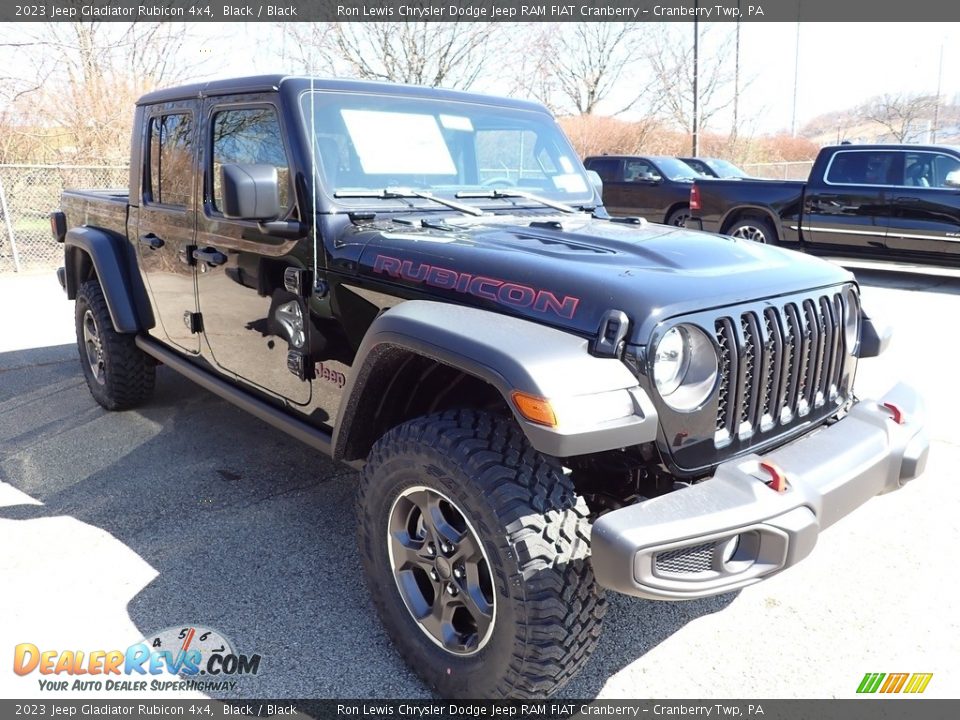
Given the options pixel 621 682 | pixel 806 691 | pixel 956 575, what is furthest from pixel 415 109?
pixel 956 575

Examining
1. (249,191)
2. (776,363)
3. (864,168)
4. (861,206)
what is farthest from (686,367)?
(864,168)

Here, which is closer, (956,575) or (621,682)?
(621,682)

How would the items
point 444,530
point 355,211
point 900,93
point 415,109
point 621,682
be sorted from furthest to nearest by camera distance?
point 900,93, point 415,109, point 355,211, point 621,682, point 444,530

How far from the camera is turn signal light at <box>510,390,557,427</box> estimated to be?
190 cm

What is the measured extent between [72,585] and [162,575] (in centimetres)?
33

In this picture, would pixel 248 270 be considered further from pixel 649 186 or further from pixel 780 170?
pixel 780 170

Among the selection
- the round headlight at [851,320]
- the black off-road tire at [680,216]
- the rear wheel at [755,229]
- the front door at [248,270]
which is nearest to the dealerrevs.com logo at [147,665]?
the front door at [248,270]

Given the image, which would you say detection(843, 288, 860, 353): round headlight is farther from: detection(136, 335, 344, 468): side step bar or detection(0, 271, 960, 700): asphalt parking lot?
detection(136, 335, 344, 468): side step bar

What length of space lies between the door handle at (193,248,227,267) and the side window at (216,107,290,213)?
208mm

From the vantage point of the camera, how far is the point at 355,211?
9.86 feet

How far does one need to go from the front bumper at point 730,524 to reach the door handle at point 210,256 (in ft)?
7.73

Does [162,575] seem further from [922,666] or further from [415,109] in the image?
[922,666]

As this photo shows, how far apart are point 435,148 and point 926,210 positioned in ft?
27.1

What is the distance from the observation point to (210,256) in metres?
3.57
